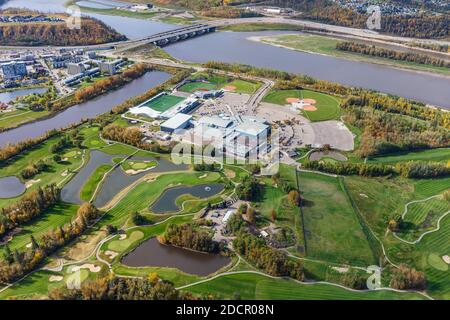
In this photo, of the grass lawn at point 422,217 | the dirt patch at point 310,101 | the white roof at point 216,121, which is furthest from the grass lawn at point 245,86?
the grass lawn at point 422,217

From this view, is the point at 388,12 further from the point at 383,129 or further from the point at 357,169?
the point at 357,169

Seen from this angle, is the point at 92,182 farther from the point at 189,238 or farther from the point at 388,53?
the point at 388,53

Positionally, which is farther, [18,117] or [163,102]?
[163,102]

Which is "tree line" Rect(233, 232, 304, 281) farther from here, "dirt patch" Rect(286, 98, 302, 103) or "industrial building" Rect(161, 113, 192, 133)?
"dirt patch" Rect(286, 98, 302, 103)

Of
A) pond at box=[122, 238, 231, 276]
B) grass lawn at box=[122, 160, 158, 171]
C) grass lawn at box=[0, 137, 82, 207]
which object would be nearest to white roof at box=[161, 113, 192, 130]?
grass lawn at box=[122, 160, 158, 171]

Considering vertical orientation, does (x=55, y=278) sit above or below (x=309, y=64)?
below

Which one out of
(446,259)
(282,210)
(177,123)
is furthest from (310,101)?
(446,259)
